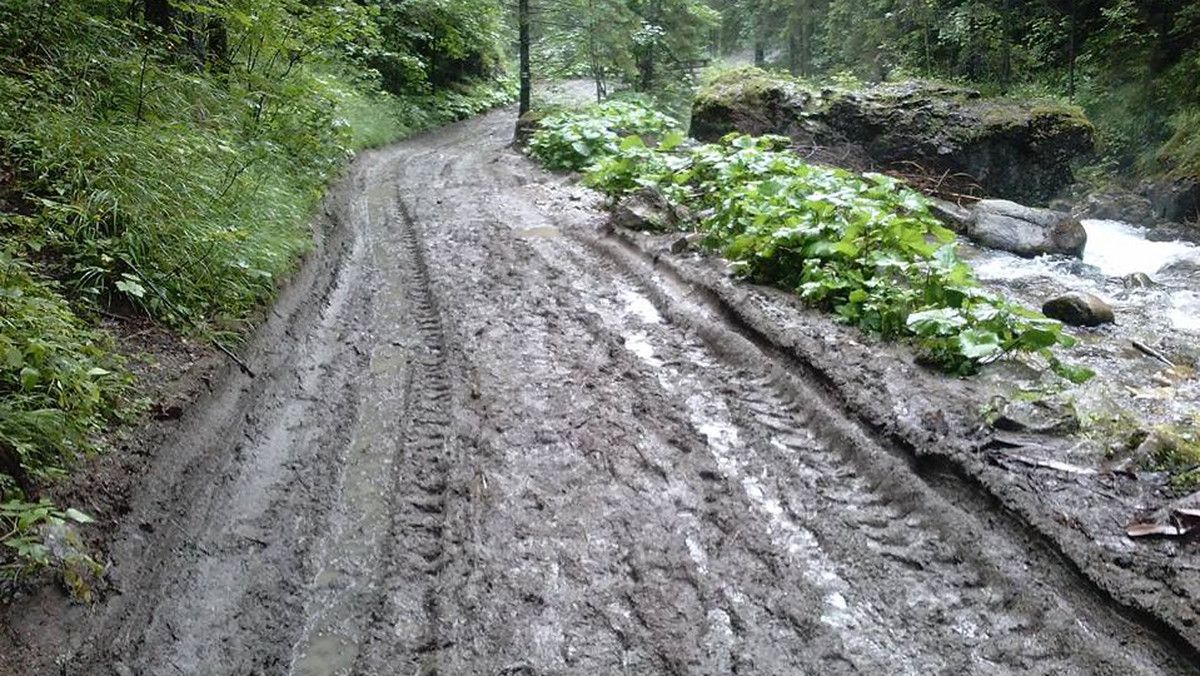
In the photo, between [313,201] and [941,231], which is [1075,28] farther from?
[313,201]

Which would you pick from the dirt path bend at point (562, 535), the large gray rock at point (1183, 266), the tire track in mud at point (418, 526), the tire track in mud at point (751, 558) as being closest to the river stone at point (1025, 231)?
the large gray rock at point (1183, 266)

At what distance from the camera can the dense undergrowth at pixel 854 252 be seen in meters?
4.25

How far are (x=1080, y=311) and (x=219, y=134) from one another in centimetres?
788

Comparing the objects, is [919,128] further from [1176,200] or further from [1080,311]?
[1080,311]

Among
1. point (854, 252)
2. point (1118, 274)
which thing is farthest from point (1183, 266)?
point (854, 252)

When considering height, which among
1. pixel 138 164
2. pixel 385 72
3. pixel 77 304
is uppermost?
pixel 385 72

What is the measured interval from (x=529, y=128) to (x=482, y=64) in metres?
11.6

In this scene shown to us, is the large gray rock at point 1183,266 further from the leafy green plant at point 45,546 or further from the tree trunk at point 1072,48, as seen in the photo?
the leafy green plant at point 45,546

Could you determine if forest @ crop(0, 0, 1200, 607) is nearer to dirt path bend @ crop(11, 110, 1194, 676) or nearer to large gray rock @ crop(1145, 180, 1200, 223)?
large gray rock @ crop(1145, 180, 1200, 223)

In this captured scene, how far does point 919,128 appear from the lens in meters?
12.6

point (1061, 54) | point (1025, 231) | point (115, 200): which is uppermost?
point (1061, 54)

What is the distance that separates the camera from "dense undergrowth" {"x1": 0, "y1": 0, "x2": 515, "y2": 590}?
9.68 feet

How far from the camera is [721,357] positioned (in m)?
4.84

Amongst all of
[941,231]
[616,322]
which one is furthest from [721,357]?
[941,231]
